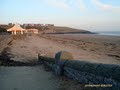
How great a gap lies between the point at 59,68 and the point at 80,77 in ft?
5.29

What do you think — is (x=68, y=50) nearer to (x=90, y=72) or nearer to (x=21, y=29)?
(x=90, y=72)

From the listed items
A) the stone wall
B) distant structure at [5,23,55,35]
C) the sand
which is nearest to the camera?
the stone wall

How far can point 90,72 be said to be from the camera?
6.09 m

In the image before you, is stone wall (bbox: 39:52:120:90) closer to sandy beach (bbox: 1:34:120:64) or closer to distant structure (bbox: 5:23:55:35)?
sandy beach (bbox: 1:34:120:64)

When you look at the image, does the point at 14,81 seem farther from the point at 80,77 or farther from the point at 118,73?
the point at 118,73

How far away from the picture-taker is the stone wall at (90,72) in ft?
16.4

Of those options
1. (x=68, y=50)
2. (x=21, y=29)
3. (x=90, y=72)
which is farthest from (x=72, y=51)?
(x=21, y=29)

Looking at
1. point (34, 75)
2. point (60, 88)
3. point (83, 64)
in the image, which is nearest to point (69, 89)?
point (60, 88)

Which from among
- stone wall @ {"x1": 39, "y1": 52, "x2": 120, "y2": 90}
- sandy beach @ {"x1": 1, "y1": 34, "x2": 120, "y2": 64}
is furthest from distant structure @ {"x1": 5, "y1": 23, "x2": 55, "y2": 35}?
stone wall @ {"x1": 39, "y1": 52, "x2": 120, "y2": 90}

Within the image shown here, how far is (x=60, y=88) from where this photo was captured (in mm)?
6789

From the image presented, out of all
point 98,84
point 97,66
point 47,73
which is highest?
point 97,66

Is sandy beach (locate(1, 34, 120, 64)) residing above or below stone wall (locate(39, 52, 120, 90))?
below

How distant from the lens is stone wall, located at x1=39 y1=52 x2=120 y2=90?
4.99 meters

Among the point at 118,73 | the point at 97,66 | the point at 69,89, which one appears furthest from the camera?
the point at 69,89
